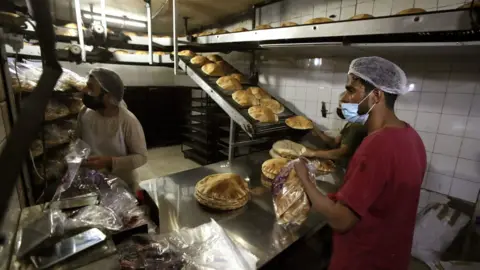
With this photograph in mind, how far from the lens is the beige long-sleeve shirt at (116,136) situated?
1684 mm

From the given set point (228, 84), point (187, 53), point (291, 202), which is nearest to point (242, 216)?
point (291, 202)

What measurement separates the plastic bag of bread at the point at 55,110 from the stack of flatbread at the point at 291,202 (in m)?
2.42

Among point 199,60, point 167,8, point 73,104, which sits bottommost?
point 73,104

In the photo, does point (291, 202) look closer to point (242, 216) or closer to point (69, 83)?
point (242, 216)

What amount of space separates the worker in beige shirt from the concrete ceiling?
150cm

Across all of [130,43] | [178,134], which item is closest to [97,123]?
[130,43]

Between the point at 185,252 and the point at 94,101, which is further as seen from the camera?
the point at 94,101

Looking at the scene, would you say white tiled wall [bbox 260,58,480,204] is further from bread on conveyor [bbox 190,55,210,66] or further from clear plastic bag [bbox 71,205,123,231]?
clear plastic bag [bbox 71,205,123,231]

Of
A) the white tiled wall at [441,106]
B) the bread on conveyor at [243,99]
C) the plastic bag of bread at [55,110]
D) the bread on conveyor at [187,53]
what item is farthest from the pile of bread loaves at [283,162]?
the plastic bag of bread at [55,110]

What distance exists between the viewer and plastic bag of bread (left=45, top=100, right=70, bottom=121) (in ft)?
7.61

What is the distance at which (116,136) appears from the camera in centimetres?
169

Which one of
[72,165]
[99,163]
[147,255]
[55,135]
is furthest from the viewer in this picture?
[55,135]

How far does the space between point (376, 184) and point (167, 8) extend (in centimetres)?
319

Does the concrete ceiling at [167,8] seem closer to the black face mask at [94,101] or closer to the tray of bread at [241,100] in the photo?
the tray of bread at [241,100]
